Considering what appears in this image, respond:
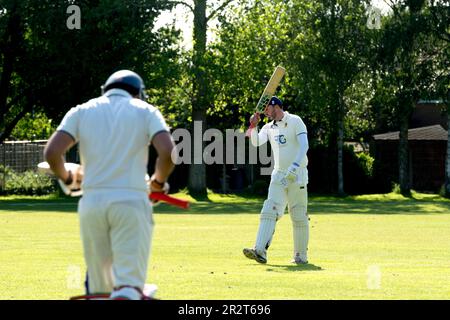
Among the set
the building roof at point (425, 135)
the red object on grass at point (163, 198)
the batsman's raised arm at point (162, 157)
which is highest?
the building roof at point (425, 135)

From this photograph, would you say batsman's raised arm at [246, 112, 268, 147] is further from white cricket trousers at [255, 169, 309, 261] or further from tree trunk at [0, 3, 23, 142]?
tree trunk at [0, 3, 23, 142]

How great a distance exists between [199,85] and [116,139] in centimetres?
4397

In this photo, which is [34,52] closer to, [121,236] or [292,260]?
[292,260]

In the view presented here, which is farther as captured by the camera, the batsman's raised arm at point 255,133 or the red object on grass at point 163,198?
the batsman's raised arm at point 255,133

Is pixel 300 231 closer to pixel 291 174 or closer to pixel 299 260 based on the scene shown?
pixel 299 260

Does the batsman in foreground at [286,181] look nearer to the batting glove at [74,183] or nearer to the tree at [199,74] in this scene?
the batting glove at [74,183]

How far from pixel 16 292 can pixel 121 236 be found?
445 centimetres

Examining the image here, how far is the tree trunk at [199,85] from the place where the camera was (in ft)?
172

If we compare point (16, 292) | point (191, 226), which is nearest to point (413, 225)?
point (191, 226)

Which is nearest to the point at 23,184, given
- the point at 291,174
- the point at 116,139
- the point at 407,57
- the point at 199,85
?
the point at 199,85

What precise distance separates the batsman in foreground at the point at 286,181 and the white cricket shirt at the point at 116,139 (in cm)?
831
